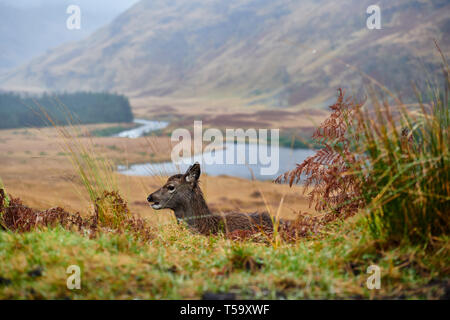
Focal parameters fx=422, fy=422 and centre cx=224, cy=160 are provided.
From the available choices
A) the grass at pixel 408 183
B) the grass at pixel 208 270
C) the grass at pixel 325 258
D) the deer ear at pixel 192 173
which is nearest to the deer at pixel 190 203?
the deer ear at pixel 192 173

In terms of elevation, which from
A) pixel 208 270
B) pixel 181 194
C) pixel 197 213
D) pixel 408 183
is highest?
pixel 408 183

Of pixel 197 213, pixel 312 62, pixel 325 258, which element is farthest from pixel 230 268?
pixel 312 62

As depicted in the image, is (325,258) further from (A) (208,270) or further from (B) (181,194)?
(B) (181,194)

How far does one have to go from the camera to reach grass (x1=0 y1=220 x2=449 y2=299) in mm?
3326

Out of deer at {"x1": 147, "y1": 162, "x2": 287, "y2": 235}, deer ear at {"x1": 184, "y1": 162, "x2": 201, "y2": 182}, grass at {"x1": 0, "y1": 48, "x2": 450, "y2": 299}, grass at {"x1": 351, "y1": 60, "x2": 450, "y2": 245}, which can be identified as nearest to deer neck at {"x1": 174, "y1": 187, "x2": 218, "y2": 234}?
deer at {"x1": 147, "y1": 162, "x2": 287, "y2": 235}

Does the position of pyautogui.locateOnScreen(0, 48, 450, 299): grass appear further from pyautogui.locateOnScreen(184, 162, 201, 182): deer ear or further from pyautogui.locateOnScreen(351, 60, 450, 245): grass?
pyautogui.locateOnScreen(184, 162, 201, 182): deer ear

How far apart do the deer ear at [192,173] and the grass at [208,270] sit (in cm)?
272

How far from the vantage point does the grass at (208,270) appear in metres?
3.33

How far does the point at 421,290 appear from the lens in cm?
336

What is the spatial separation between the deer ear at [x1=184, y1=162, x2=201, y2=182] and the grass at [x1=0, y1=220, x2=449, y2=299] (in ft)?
8.93

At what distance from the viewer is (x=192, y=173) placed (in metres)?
6.93

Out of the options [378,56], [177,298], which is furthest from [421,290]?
[378,56]

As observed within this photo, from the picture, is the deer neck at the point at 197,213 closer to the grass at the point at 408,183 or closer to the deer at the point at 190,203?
the deer at the point at 190,203

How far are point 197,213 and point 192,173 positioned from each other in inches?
26.6
